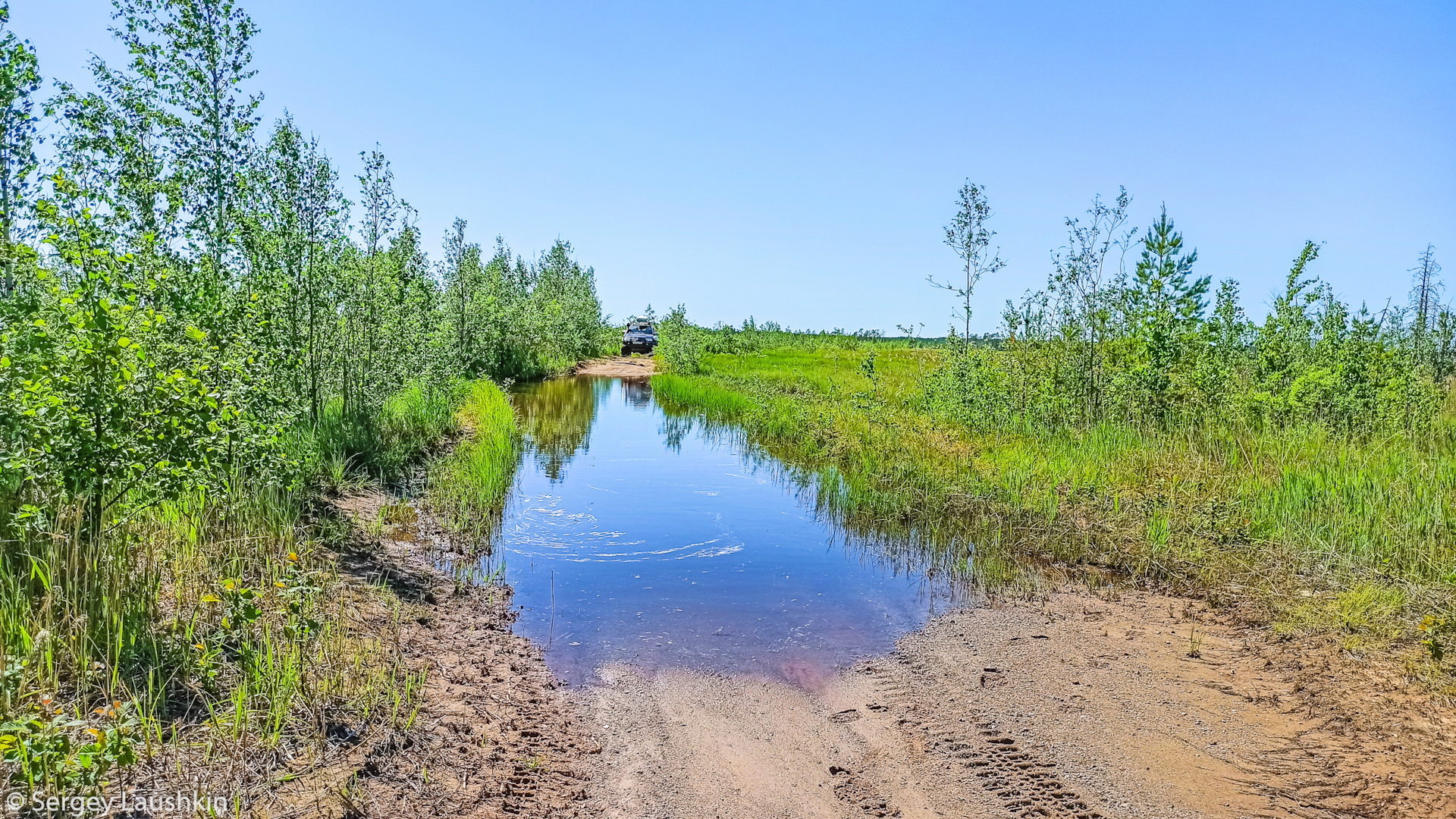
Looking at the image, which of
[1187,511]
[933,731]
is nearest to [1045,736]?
Answer: [933,731]

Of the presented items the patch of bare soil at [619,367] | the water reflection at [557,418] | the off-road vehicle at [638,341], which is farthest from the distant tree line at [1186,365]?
the off-road vehicle at [638,341]

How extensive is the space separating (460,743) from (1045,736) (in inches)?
134

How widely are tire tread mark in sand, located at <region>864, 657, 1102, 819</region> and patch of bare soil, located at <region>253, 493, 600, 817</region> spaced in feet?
6.82

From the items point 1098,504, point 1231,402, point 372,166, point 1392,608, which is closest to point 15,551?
point 1392,608

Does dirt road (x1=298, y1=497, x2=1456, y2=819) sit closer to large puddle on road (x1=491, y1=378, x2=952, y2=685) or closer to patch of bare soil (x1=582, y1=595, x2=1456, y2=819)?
patch of bare soil (x1=582, y1=595, x2=1456, y2=819)

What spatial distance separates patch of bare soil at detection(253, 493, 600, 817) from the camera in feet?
11.8

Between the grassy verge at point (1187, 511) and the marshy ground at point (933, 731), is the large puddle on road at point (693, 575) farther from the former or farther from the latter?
the grassy verge at point (1187, 511)

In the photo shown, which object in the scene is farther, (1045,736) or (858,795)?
(1045,736)

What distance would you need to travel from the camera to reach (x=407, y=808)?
3.56 meters

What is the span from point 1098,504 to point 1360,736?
4940 millimetres

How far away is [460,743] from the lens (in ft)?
13.9

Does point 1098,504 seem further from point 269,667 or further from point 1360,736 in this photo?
point 269,667

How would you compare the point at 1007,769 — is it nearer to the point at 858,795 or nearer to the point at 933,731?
the point at 933,731

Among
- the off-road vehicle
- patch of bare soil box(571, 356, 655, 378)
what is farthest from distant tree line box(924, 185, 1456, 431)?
the off-road vehicle
